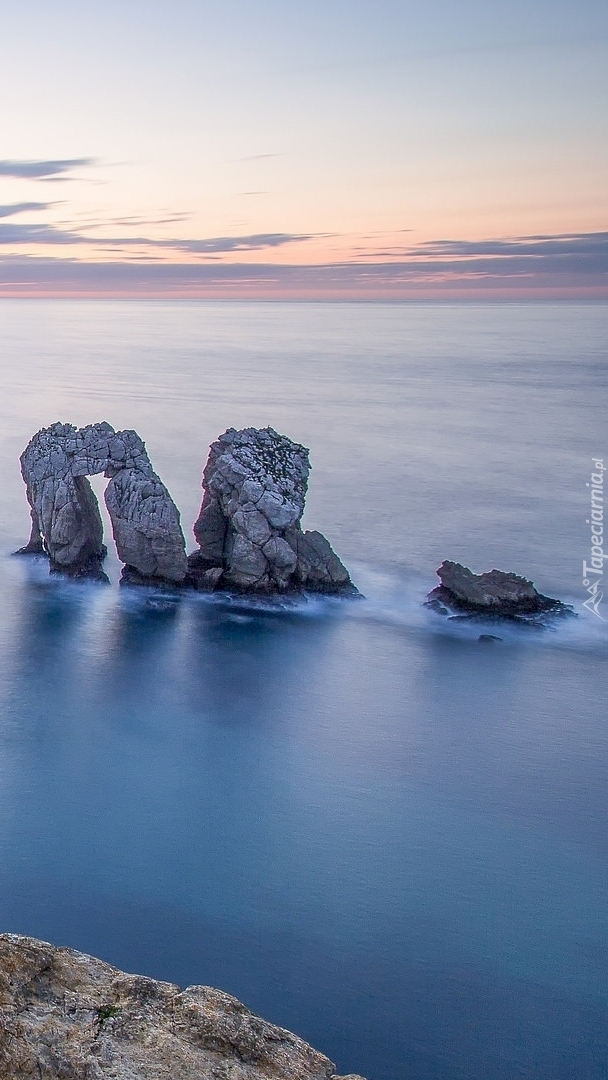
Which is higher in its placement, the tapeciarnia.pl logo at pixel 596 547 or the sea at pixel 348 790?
the tapeciarnia.pl logo at pixel 596 547

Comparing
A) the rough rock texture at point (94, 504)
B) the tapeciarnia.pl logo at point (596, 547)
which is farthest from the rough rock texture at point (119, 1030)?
the tapeciarnia.pl logo at point (596, 547)

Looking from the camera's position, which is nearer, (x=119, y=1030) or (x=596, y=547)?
(x=119, y=1030)

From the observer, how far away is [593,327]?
160 meters

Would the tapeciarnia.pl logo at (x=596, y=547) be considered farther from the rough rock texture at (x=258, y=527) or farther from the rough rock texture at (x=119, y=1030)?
the rough rock texture at (x=119, y=1030)

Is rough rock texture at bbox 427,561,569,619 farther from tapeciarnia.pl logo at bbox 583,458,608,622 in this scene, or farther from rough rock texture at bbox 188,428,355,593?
rough rock texture at bbox 188,428,355,593

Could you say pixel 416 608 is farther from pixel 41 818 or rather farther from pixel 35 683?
pixel 41 818

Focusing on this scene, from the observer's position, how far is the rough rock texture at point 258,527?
96.4 ft

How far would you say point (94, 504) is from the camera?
33.0m

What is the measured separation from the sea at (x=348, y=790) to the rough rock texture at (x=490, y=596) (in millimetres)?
746

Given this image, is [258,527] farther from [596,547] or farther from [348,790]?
[596,547]

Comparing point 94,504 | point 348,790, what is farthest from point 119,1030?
point 94,504

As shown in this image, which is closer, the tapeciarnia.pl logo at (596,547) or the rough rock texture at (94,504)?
the rough rock texture at (94,504)

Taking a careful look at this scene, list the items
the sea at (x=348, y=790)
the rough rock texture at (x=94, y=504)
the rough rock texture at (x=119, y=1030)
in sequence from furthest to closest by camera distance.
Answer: the rough rock texture at (x=94, y=504)
the sea at (x=348, y=790)
the rough rock texture at (x=119, y=1030)

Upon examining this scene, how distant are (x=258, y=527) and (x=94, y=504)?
712 centimetres
